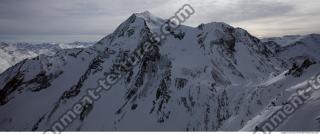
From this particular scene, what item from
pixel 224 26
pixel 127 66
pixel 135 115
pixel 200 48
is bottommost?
pixel 135 115

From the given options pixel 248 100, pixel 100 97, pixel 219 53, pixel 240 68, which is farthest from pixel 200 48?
pixel 248 100

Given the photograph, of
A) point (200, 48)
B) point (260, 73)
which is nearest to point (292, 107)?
point (260, 73)

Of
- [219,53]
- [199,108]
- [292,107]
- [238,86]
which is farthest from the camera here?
[219,53]

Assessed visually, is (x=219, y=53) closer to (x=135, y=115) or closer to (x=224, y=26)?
(x=224, y=26)

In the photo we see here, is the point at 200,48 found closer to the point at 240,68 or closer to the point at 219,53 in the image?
the point at 219,53

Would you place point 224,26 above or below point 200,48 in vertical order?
above

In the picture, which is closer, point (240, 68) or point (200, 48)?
point (240, 68)

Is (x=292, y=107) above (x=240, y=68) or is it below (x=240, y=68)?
above

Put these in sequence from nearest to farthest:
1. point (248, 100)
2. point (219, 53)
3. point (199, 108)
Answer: point (248, 100) < point (199, 108) < point (219, 53)

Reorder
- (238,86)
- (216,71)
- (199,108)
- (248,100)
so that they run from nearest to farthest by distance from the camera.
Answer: (248,100) < (238,86) < (199,108) < (216,71)
